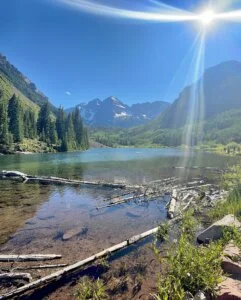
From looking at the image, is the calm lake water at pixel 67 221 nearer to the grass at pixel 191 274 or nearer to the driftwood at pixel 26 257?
the driftwood at pixel 26 257

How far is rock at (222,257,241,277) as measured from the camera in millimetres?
9344

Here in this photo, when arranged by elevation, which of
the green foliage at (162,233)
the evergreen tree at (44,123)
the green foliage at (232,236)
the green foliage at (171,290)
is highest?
the evergreen tree at (44,123)

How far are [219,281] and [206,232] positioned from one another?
6557 millimetres

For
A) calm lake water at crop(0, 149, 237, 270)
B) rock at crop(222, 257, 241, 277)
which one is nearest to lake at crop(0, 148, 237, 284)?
calm lake water at crop(0, 149, 237, 270)

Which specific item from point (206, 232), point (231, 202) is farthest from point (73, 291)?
point (231, 202)

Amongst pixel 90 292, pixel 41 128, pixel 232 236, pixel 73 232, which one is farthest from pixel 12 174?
pixel 41 128

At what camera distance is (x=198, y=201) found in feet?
81.3

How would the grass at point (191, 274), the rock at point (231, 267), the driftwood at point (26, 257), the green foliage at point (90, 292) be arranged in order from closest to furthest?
the grass at point (191, 274) → the green foliage at point (90, 292) → the rock at point (231, 267) → the driftwood at point (26, 257)

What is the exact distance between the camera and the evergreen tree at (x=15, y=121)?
113 metres

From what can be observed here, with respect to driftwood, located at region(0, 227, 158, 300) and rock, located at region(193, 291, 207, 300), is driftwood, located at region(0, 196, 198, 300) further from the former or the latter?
rock, located at region(193, 291, 207, 300)

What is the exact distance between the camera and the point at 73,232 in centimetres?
1669

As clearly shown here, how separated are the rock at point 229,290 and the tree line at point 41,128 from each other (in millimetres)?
103972

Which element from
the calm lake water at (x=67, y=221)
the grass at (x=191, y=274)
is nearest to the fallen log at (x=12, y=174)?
the calm lake water at (x=67, y=221)

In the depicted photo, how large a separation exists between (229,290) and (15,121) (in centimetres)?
11911
